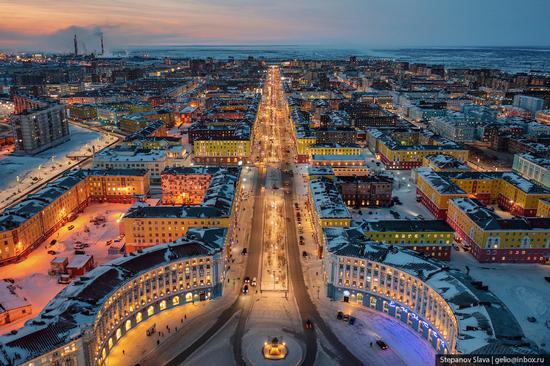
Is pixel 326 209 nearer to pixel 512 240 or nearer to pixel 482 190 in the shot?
pixel 512 240

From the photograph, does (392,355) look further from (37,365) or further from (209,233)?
(37,365)

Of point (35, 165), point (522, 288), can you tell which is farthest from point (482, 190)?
point (35, 165)

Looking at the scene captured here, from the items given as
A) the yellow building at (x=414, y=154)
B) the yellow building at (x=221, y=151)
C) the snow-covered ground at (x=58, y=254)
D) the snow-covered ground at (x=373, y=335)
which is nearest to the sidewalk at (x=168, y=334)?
the snow-covered ground at (x=373, y=335)

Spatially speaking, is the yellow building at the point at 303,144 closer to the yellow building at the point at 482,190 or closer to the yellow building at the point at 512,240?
the yellow building at the point at 482,190

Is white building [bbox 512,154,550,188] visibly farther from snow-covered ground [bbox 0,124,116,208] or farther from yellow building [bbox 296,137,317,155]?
snow-covered ground [bbox 0,124,116,208]

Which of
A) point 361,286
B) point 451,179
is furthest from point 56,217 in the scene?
point 451,179
